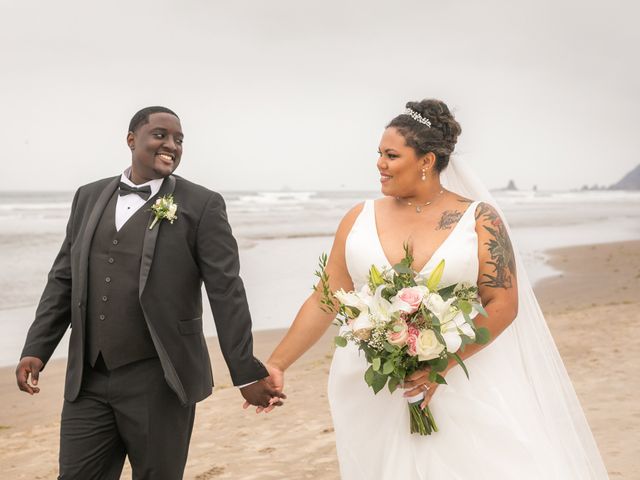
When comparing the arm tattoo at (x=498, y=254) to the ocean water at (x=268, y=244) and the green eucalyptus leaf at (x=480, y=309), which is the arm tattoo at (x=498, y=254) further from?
the ocean water at (x=268, y=244)

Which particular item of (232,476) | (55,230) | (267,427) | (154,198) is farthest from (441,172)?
(55,230)

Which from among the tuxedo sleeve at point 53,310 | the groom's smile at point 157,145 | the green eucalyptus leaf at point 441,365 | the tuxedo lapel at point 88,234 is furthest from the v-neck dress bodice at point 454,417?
the tuxedo sleeve at point 53,310

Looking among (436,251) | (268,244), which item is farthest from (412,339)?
(268,244)

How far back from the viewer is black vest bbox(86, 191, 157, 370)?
3453 millimetres

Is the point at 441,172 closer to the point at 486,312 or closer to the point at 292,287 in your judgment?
the point at 486,312

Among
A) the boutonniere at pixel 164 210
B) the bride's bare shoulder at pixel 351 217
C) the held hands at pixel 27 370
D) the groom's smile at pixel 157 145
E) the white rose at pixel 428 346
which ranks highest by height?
the groom's smile at pixel 157 145

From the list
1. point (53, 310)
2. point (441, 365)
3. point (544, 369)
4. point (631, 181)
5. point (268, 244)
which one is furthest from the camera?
point (631, 181)

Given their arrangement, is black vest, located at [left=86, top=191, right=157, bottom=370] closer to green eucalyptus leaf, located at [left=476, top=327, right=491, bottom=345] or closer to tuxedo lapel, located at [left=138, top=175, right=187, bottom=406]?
tuxedo lapel, located at [left=138, top=175, right=187, bottom=406]

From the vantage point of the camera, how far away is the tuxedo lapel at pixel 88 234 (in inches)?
138

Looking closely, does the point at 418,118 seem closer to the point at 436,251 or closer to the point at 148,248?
the point at 436,251

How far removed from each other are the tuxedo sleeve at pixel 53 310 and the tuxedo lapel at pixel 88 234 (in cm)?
19

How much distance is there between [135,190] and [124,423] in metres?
1.05

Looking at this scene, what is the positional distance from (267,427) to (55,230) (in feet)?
61.1

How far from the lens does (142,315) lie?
3480 millimetres
